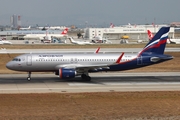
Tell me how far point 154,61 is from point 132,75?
556 cm

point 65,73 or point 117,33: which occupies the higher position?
point 117,33

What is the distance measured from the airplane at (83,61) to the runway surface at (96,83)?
4.50ft

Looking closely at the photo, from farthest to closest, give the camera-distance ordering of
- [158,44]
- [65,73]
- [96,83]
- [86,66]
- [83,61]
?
[158,44] < [83,61] < [86,66] < [96,83] < [65,73]

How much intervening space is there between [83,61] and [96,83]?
3200 millimetres

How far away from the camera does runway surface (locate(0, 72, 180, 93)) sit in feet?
120

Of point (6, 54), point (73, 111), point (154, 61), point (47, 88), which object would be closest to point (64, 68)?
point (47, 88)

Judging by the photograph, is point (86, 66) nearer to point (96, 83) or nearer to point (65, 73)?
point (96, 83)

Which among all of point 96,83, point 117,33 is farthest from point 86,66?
point 117,33

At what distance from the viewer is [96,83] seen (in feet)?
134

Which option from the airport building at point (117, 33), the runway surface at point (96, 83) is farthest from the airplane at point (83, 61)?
the airport building at point (117, 33)

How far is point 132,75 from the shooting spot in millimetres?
48250

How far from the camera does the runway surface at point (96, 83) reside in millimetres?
36594

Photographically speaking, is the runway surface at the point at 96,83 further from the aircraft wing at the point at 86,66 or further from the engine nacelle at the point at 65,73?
the aircraft wing at the point at 86,66

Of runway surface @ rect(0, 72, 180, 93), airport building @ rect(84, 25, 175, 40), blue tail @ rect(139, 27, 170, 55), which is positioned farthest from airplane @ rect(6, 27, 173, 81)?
airport building @ rect(84, 25, 175, 40)
